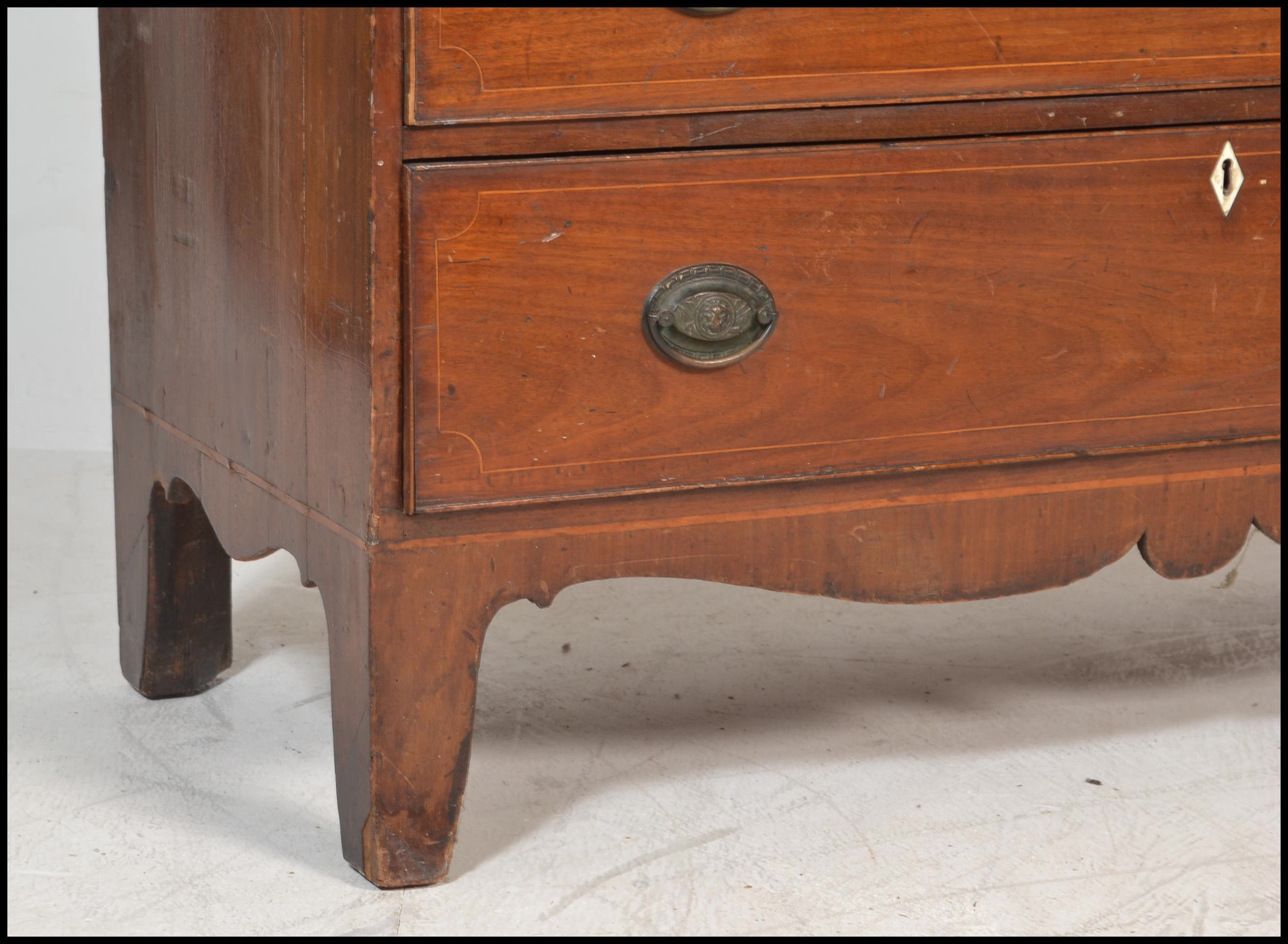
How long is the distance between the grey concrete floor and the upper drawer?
0.63 m

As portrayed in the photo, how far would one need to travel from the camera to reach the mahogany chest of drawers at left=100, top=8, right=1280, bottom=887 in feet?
4.67

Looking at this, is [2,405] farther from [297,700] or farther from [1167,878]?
[1167,878]

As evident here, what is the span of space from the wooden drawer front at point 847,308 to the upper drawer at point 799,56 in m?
0.04

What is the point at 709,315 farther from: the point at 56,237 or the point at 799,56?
the point at 56,237

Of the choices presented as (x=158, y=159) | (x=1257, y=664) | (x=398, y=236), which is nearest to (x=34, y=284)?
(x=158, y=159)

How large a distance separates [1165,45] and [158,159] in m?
0.92

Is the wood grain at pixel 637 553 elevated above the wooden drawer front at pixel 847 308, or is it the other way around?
the wooden drawer front at pixel 847 308

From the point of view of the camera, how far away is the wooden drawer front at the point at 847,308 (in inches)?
56.6

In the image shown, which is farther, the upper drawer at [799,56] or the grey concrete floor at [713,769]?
the grey concrete floor at [713,769]

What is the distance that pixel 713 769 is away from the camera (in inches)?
70.7

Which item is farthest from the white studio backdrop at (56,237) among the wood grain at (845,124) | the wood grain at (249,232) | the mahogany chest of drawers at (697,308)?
the wood grain at (845,124)

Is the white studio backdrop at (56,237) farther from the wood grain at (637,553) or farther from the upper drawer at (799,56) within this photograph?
the upper drawer at (799,56)

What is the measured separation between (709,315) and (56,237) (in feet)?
5.63

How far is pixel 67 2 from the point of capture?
110 inches
